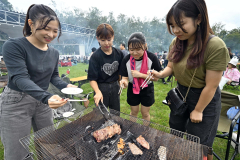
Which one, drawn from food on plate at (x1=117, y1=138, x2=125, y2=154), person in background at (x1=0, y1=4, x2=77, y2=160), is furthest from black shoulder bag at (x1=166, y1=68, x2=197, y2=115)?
person in background at (x1=0, y1=4, x2=77, y2=160)

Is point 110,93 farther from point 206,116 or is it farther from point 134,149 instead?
point 206,116

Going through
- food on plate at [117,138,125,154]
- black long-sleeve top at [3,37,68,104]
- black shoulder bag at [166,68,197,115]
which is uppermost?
black long-sleeve top at [3,37,68,104]

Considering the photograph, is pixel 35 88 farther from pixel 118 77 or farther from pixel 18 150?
pixel 118 77

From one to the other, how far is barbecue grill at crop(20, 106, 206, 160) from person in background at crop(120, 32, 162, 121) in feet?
2.24

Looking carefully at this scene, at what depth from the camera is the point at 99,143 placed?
1939 mm

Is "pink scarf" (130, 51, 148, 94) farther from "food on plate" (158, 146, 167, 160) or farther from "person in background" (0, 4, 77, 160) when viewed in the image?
"person in background" (0, 4, 77, 160)

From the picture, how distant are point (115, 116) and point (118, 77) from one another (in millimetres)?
926

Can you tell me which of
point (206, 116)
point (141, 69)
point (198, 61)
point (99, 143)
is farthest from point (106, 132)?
point (198, 61)

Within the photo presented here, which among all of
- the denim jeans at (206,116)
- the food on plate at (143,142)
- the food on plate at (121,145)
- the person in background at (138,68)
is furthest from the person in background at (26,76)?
the denim jeans at (206,116)

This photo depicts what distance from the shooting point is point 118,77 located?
113 inches

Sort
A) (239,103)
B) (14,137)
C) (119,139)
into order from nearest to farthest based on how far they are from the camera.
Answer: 1. (14,137)
2. (119,139)
3. (239,103)

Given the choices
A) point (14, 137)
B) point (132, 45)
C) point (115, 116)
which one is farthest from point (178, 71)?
point (14, 137)

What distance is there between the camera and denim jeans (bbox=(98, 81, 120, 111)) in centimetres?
270

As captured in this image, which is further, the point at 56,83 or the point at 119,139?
the point at 56,83
